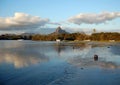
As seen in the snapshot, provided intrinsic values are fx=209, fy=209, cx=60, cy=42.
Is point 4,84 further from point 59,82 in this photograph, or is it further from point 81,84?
point 81,84

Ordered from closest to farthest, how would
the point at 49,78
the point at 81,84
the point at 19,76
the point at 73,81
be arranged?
the point at 81,84 → the point at 73,81 → the point at 49,78 → the point at 19,76

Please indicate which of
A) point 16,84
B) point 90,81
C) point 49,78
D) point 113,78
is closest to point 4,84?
point 16,84

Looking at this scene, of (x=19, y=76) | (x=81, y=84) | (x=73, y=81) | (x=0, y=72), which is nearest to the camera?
(x=81, y=84)

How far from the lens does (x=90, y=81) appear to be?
72.3ft

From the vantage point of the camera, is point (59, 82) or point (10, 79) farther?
point (10, 79)

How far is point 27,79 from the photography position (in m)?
23.6

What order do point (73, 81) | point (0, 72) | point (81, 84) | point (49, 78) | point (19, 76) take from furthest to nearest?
point (0, 72) < point (19, 76) < point (49, 78) < point (73, 81) < point (81, 84)

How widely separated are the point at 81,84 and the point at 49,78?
4.47 metres

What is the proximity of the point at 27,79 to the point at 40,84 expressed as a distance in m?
3.26

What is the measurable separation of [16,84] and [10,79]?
2804mm

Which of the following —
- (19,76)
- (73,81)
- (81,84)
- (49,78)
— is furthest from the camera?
(19,76)

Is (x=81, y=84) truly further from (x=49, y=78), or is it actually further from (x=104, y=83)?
(x=49, y=78)

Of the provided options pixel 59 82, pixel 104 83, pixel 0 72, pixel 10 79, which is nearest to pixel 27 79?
pixel 10 79

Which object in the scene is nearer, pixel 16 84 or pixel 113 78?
pixel 16 84
